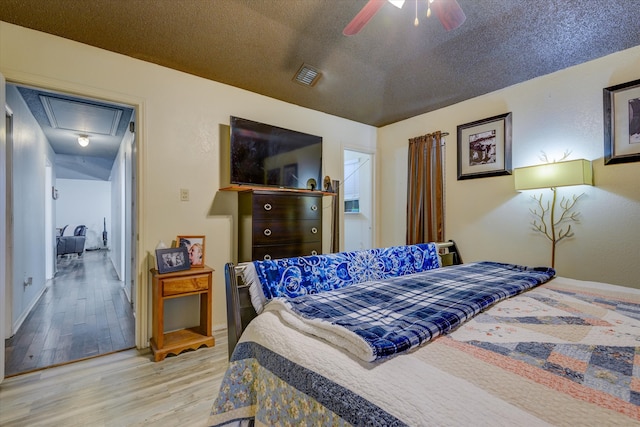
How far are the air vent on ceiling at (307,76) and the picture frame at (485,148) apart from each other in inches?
70.6

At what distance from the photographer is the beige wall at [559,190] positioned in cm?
227

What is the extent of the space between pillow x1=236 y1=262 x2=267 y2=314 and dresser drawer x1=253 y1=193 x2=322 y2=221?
123cm

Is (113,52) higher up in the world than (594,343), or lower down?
higher up

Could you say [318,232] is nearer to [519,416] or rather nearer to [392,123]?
[392,123]

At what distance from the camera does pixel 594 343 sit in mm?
908

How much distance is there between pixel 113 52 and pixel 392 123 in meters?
3.29

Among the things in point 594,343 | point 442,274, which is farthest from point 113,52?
point 594,343

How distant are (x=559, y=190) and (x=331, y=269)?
2.44 m

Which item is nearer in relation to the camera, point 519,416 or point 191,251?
point 519,416

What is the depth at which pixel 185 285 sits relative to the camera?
2340 mm

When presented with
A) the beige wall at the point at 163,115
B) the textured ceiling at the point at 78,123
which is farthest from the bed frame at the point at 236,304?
the textured ceiling at the point at 78,123

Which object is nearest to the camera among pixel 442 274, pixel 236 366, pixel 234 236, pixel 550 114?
pixel 236 366

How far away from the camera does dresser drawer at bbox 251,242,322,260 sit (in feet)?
8.55

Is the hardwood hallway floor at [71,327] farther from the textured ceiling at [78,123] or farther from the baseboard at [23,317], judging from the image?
the textured ceiling at [78,123]
